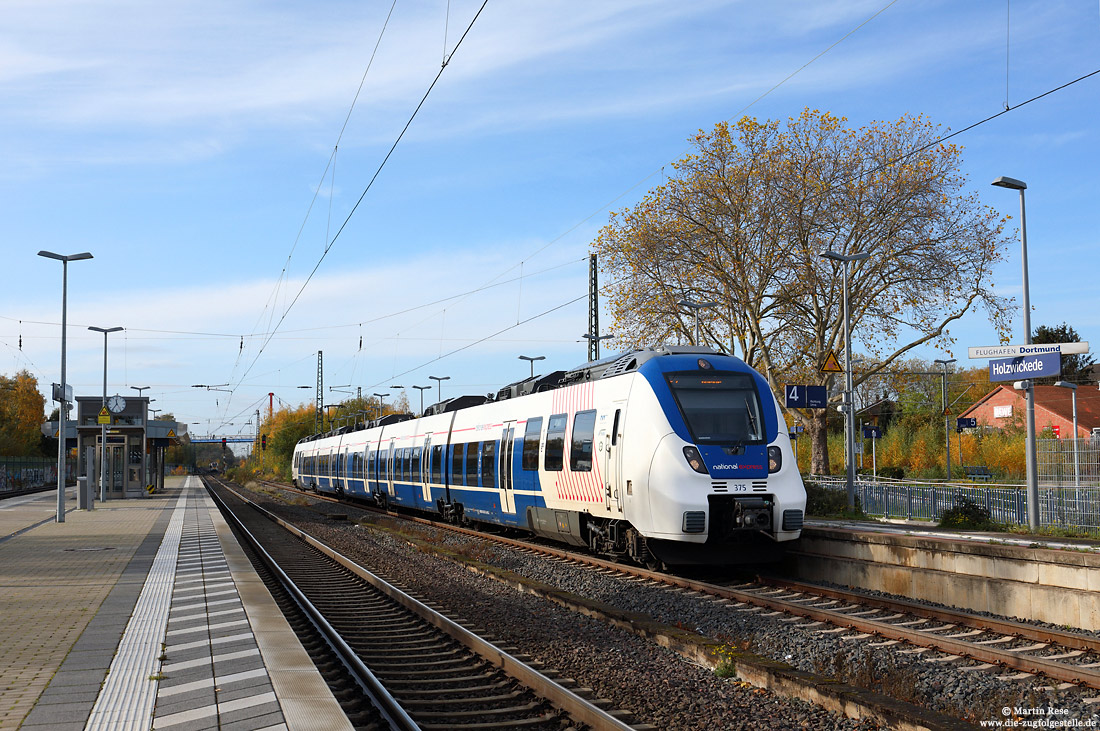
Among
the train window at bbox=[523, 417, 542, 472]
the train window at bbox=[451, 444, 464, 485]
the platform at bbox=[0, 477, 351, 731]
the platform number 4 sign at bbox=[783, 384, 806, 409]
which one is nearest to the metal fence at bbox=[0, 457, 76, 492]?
the train window at bbox=[451, 444, 464, 485]

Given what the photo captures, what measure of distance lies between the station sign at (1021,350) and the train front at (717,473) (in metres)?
5.29

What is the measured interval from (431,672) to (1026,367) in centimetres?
1239

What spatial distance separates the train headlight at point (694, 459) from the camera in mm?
13109

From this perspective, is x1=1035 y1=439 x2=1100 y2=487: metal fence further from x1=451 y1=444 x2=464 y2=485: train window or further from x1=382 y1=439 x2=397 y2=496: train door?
x1=382 y1=439 x2=397 y2=496: train door

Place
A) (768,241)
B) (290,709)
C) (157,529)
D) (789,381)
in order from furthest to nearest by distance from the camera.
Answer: (789,381)
(768,241)
(157,529)
(290,709)

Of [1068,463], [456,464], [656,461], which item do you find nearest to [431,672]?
[656,461]

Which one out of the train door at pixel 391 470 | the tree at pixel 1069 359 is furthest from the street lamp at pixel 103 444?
the tree at pixel 1069 359

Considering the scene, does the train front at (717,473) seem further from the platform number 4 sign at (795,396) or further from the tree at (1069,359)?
the tree at (1069,359)

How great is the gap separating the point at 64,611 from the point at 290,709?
20.7ft

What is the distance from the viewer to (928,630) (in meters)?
9.80

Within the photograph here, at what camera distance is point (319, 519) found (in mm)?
31359

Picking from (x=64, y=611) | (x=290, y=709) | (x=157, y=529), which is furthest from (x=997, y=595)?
(x=157, y=529)

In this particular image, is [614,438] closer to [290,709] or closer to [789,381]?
[290,709]

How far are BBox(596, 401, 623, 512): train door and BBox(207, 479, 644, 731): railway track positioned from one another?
358cm
